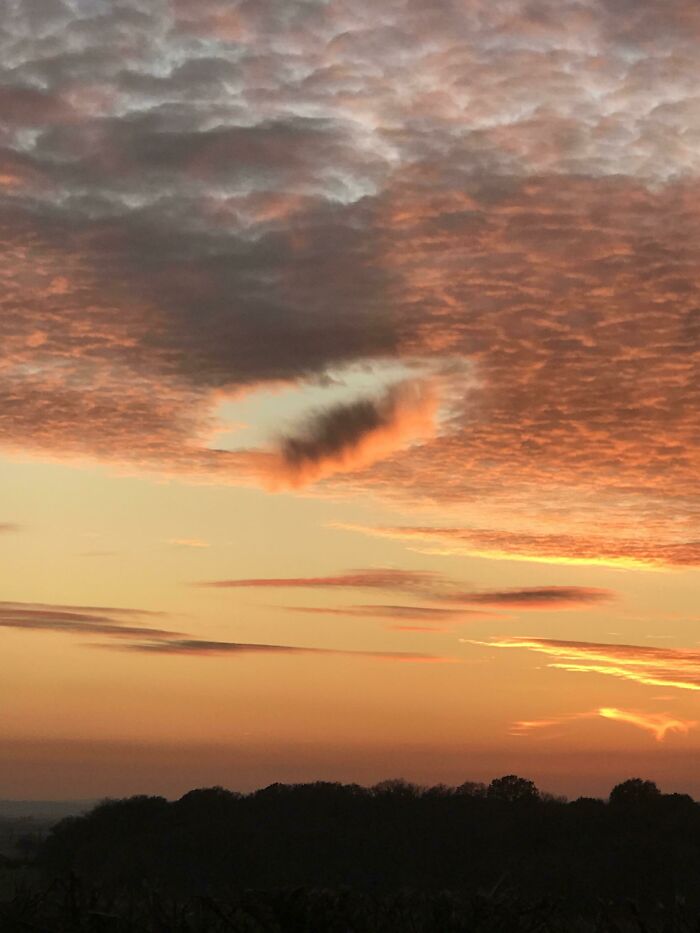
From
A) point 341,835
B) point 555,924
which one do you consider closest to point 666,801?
point 341,835

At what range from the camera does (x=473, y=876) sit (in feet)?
285

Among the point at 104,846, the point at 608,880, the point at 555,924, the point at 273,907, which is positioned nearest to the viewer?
the point at 273,907

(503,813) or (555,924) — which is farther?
(503,813)

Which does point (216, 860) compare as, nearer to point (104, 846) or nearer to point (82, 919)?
point (104, 846)

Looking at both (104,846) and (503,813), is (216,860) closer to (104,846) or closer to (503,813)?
(104,846)

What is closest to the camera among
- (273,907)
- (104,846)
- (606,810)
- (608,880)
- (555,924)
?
(273,907)

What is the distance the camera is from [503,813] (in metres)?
99.4

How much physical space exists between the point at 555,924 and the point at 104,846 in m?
77.3

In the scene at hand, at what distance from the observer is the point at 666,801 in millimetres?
100875

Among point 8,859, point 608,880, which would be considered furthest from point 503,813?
point 8,859

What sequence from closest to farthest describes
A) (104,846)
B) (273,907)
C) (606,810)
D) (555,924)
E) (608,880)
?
(273,907), (555,924), (608,880), (104,846), (606,810)

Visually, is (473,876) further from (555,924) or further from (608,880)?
(555,924)

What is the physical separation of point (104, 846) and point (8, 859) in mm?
8330

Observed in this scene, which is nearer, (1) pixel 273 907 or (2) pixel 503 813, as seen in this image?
(1) pixel 273 907
